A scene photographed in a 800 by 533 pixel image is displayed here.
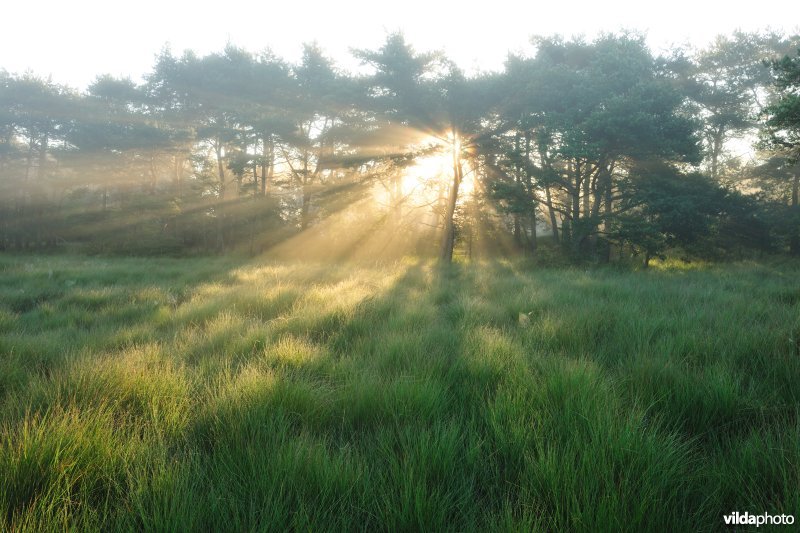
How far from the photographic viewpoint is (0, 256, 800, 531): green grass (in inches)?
48.9

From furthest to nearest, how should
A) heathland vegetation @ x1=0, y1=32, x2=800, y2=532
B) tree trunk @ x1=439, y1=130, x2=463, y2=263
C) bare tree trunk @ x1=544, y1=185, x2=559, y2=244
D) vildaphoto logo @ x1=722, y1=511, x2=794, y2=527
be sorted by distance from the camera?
tree trunk @ x1=439, y1=130, x2=463, y2=263 → bare tree trunk @ x1=544, y1=185, x2=559, y2=244 → heathland vegetation @ x1=0, y1=32, x2=800, y2=532 → vildaphoto logo @ x1=722, y1=511, x2=794, y2=527

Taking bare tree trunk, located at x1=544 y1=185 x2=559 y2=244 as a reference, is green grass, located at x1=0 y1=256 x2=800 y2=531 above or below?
below

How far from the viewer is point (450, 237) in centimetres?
1759

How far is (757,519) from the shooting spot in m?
1.21

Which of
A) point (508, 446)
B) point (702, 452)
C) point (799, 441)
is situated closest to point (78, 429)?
point (508, 446)

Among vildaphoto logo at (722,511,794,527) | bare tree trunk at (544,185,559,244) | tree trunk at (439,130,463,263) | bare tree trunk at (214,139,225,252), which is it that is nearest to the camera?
vildaphoto logo at (722,511,794,527)

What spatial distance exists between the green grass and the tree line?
678 cm

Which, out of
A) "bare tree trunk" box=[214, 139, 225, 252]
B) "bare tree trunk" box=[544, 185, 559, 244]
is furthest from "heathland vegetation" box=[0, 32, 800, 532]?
"bare tree trunk" box=[214, 139, 225, 252]

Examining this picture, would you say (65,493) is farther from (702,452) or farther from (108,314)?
(108,314)

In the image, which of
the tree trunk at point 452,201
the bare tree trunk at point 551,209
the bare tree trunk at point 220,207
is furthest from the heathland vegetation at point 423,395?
the bare tree trunk at point 220,207

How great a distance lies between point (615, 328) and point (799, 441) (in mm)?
2278

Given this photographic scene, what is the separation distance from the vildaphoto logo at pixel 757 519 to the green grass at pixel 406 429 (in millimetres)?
49

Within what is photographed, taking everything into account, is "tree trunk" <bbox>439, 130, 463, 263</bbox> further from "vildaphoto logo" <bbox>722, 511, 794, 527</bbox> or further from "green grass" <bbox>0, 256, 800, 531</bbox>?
"vildaphoto logo" <bbox>722, 511, 794, 527</bbox>

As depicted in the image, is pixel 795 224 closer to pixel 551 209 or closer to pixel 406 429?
pixel 551 209
